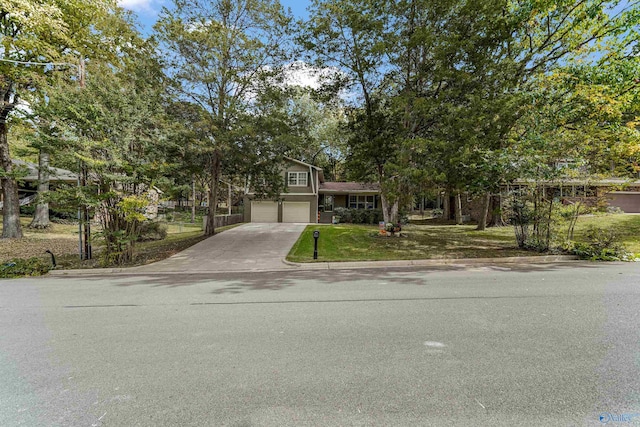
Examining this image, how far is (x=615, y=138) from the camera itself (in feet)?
33.8

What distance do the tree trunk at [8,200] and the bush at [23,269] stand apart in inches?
282

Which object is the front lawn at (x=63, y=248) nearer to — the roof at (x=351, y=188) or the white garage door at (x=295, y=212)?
the white garage door at (x=295, y=212)

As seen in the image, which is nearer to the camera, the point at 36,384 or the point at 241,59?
the point at 36,384

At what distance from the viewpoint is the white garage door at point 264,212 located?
26453 mm

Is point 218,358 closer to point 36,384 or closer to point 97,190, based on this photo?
point 36,384

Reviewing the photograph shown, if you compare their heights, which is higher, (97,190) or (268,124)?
(268,124)

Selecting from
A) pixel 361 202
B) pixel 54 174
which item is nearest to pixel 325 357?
pixel 54 174

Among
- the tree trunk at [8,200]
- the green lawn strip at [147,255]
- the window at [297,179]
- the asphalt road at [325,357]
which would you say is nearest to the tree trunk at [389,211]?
the asphalt road at [325,357]

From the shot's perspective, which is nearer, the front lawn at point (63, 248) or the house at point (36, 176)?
the house at point (36, 176)

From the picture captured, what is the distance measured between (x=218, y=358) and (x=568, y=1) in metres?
15.2

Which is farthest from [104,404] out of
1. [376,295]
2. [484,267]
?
[484,267]

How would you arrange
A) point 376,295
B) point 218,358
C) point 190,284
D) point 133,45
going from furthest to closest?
point 133,45 → point 190,284 → point 376,295 → point 218,358

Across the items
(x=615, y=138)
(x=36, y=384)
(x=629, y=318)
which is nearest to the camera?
(x=36, y=384)

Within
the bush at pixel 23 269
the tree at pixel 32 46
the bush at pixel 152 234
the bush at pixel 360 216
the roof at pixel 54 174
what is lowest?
the bush at pixel 23 269
